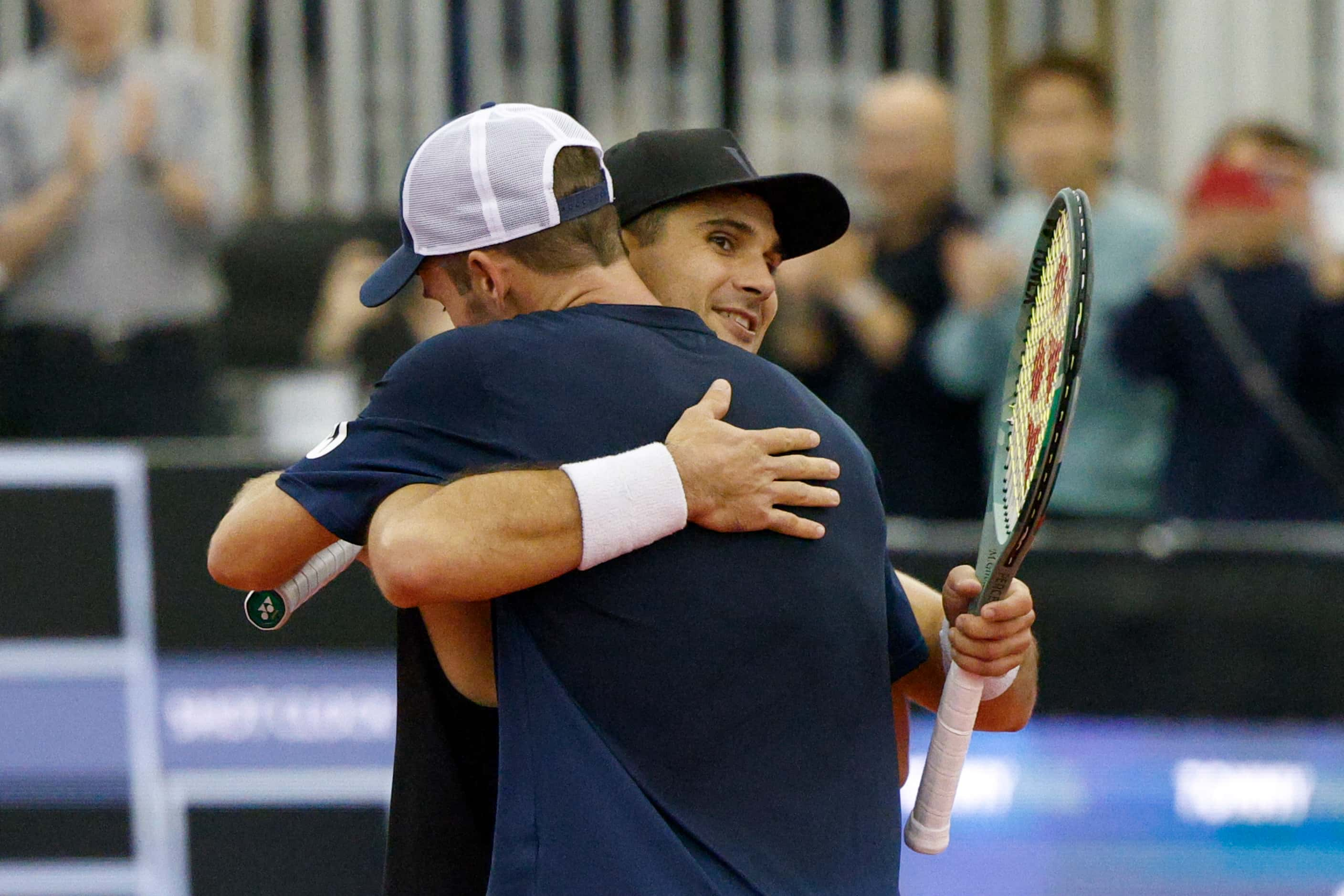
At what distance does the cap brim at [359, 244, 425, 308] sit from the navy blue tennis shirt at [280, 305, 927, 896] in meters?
0.15

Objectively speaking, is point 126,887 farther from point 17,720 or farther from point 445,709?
point 445,709

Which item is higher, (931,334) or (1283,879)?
(931,334)

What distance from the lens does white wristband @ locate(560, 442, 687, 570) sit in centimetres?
228

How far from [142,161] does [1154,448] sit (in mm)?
3366

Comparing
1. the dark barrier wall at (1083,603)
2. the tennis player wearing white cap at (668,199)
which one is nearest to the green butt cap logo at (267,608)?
the tennis player wearing white cap at (668,199)

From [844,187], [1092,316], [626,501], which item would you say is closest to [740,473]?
[626,501]

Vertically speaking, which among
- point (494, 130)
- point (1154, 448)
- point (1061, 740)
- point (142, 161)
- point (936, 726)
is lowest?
point (1061, 740)

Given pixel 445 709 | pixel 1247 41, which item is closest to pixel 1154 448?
pixel 1247 41

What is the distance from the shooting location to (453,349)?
2383 mm

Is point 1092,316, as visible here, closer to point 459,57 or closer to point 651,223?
point 459,57

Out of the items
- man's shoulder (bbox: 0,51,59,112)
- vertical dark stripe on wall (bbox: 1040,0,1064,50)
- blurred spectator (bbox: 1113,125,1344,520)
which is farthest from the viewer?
vertical dark stripe on wall (bbox: 1040,0,1064,50)

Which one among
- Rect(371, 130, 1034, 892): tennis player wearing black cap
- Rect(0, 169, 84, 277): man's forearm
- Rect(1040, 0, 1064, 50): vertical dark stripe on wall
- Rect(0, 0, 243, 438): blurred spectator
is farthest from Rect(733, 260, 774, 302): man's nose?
Rect(1040, 0, 1064, 50): vertical dark stripe on wall

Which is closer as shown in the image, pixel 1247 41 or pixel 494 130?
pixel 494 130

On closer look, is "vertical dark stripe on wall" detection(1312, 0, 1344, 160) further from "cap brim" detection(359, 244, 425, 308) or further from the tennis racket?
"cap brim" detection(359, 244, 425, 308)
